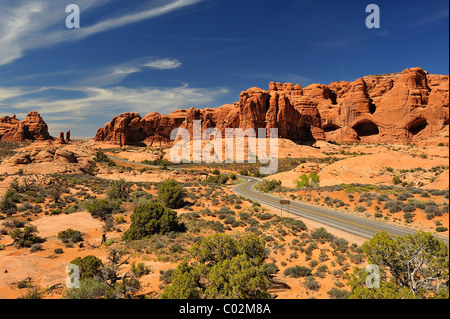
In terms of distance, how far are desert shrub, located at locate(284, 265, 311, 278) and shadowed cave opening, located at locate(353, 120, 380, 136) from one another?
11850cm

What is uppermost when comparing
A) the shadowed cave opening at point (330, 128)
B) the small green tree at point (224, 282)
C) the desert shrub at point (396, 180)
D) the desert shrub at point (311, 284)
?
the shadowed cave opening at point (330, 128)

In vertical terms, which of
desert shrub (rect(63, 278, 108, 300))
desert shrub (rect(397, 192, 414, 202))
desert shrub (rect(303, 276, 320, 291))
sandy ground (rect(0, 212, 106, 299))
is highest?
desert shrub (rect(397, 192, 414, 202))

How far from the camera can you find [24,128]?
137 metres

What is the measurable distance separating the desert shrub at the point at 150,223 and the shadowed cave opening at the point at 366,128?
388 feet

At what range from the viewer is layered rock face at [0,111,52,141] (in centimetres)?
13107

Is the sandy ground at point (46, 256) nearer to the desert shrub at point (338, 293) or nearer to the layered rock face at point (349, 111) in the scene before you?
the desert shrub at point (338, 293)

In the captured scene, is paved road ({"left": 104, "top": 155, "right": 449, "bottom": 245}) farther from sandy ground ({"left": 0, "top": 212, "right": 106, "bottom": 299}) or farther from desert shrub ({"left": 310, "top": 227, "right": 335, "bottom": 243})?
sandy ground ({"left": 0, "top": 212, "right": 106, "bottom": 299})

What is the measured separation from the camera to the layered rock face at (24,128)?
131 metres

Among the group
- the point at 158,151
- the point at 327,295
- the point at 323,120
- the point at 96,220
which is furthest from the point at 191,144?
the point at 327,295

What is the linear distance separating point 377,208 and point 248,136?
251 feet

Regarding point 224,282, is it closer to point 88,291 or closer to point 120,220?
point 88,291

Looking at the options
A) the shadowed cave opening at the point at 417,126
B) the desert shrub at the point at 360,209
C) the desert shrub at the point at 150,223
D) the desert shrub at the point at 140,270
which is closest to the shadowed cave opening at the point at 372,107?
the shadowed cave opening at the point at 417,126

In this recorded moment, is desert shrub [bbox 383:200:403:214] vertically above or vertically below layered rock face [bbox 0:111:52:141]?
below

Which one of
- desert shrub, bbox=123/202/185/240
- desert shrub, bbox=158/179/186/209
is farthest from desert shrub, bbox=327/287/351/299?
desert shrub, bbox=158/179/186/209
